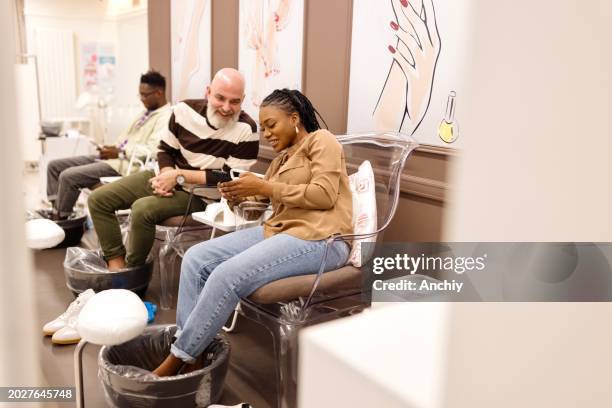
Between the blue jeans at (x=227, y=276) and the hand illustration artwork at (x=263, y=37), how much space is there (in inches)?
65.1

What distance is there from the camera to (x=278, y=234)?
7.36ft

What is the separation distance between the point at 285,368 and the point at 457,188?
183 cm

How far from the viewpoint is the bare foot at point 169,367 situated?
6.78 feet

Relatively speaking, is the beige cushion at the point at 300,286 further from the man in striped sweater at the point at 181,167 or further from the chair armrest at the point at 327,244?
the man in striped sweater at the point at 181,167

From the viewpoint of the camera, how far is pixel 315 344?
0.58m

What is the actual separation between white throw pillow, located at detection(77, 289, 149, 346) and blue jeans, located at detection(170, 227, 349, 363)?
20cm

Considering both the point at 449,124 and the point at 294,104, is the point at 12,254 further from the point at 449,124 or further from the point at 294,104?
the point at 449,124

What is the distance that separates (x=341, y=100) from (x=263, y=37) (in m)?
0.91

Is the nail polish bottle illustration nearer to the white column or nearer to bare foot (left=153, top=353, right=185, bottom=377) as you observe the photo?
bare foot (left=153, top=353, right=185, bottom=377)

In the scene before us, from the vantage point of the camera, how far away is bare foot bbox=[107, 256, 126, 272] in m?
3.25

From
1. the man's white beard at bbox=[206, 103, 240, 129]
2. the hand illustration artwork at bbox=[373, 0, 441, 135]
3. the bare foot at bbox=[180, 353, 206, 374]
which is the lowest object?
the bare foot at bbox=[180, 353, 206, 374]

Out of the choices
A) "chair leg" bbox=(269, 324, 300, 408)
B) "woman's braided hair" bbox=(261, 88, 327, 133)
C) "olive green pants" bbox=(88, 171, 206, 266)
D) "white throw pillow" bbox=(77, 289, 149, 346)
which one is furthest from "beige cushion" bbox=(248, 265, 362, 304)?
"olive green pants" bbox=(88, 171, 206, 266)

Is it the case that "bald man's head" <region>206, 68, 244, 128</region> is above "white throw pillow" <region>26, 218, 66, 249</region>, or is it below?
above

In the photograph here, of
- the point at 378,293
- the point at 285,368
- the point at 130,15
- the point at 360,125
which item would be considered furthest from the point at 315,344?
the point at 130,15
